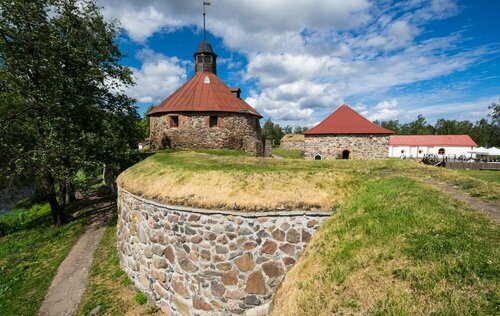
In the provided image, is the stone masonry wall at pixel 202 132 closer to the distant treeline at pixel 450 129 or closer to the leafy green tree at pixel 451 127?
the distant treeline at pixel 450 129

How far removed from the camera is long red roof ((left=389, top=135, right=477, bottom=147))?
52.0 metres

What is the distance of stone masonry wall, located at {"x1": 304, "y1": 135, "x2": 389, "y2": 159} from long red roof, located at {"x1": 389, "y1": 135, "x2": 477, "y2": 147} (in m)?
37.9

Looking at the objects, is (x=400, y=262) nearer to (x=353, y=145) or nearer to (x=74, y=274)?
(x=74, y=274)

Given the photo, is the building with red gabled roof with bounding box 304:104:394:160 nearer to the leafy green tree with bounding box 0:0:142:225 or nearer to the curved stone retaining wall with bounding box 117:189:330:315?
the leafy green tree with bounding box 0:0:142:225

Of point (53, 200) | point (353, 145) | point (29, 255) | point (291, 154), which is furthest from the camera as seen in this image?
point (291, 154)

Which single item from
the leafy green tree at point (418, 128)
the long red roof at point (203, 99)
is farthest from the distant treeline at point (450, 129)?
the long red roof at point (203, 99)

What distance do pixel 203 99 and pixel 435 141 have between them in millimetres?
50839

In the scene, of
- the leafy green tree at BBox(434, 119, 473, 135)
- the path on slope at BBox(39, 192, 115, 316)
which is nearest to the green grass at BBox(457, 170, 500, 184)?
the path on slope at BBox(39, 192, 115, 316)

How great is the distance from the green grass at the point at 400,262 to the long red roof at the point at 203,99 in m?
17.0

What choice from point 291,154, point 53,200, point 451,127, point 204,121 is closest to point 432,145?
point 291,154

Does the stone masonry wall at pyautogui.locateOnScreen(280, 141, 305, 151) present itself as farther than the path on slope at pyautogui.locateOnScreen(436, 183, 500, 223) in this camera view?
Yes

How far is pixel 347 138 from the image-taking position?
22656mm

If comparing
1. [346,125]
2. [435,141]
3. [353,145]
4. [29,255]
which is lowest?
[29,255]

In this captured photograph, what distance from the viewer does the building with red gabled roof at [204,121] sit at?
22.1 m
